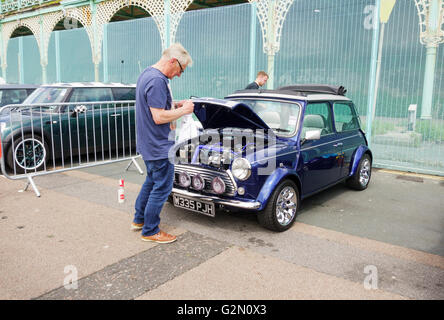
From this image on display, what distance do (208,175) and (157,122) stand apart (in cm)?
101

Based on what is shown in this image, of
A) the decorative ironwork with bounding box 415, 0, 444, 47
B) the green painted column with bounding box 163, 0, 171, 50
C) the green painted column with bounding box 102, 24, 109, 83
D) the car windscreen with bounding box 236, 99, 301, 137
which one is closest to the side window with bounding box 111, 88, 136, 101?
the green painted column with bounding box 163, 0, 171, 50

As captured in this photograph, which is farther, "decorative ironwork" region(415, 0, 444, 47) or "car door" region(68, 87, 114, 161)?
"car door" region(68, 87, 114, 161)

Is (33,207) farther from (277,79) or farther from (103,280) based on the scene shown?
(277,79)

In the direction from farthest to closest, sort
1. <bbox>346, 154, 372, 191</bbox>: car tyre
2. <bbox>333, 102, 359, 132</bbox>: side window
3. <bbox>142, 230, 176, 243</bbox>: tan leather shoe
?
<bbox>346, 154, 372, 191</bbox>: car tyre → <bbox>333, 102, 359, 132</bbox>: side window → <bbox>142, 230, 176, 243</bbox>: tan leather shoe

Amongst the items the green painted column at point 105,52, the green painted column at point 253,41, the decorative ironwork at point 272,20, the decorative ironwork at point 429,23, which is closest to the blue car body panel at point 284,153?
the decorative ironwork at point 429,23

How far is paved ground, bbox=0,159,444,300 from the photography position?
10.6 feet

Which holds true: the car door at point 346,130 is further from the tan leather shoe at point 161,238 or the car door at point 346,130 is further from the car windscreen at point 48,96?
the car windscreen at point 48,96

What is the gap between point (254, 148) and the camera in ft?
14.9

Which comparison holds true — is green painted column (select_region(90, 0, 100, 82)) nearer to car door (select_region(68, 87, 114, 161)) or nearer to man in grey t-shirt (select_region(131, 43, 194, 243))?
car door (select_region(68, 87, 114, 161))

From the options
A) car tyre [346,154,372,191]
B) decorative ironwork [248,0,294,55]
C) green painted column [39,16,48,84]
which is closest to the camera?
car tyre [346,154,372,191]

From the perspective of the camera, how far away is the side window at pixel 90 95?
827 centimetres

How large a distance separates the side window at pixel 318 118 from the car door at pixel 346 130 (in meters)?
0.19
